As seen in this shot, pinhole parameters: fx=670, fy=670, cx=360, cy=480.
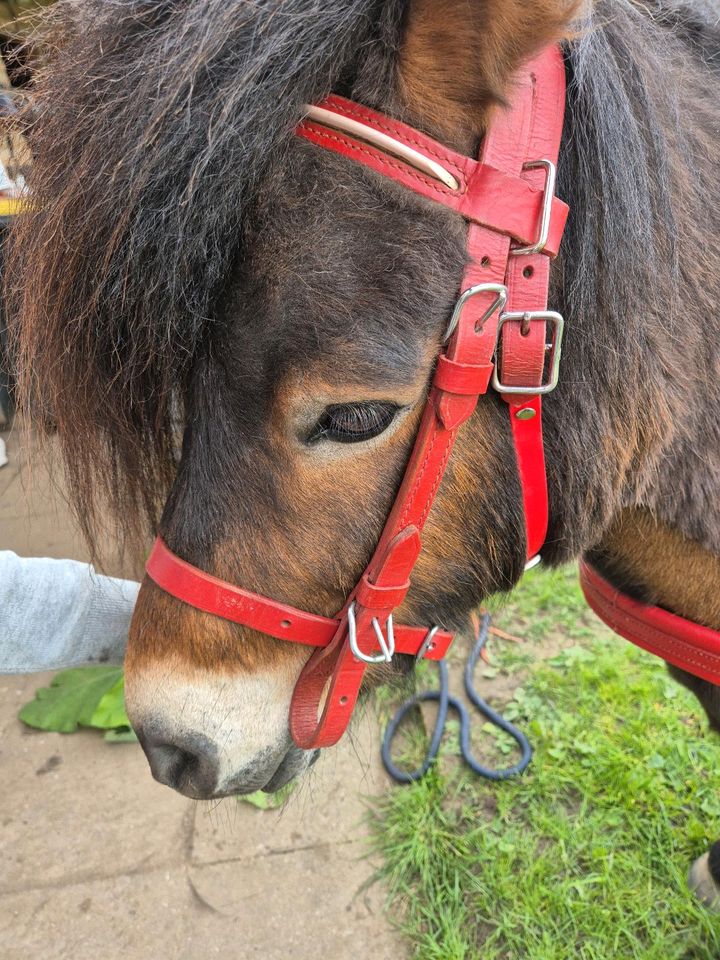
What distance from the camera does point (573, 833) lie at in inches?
77.3

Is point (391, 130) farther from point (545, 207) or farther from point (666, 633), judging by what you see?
point (666, 633)

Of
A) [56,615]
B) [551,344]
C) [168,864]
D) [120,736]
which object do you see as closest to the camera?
[551,344]

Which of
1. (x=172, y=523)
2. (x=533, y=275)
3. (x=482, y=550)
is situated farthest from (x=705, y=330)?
(x=172, y=523)

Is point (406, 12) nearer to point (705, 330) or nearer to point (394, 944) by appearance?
point (705, 330)

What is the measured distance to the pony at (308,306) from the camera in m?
0.81

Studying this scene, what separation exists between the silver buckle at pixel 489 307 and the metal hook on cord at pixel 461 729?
168 centimetres

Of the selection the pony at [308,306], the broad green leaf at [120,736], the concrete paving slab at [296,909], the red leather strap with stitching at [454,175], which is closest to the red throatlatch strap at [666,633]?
the pony at [308,306]

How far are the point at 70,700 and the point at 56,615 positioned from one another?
3.01 ft

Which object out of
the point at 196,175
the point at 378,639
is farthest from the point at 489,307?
the point at 378,639

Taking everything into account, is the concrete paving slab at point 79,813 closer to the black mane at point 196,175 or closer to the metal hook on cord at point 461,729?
the metal hook on cord at point 461,729

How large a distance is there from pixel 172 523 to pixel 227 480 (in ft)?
0.45

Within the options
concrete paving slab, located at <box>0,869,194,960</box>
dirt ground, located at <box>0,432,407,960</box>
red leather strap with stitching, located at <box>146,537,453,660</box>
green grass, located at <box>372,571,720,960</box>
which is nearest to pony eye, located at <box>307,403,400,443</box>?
red leather strap with stitching, located at <box>146,537,453,660</box>

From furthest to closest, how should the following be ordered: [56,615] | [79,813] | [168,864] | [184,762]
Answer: [79,813]
[168,864]
[56,615]
[184,762]

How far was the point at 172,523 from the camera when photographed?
1.01m
